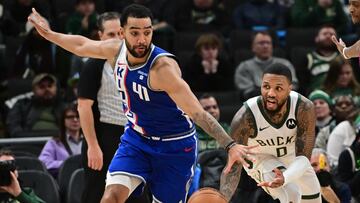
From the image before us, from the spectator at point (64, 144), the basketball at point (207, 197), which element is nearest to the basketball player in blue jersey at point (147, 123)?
the basketball at point (207, 197)

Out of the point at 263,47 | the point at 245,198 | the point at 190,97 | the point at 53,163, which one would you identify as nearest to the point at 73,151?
the point at 53,163

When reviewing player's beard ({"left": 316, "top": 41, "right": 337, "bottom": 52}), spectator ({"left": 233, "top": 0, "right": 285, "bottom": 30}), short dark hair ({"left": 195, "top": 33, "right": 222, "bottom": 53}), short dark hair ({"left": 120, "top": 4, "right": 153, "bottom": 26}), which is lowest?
player's beard ({"left": 316, "top": 41, "right": 337, "bottom": 52})

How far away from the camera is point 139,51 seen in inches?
284

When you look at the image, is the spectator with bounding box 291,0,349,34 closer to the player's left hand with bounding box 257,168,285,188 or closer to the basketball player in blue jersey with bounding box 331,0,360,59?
the basketball player in blue jersey with bounding box 331,0,360,59

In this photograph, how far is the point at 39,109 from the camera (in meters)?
11.8

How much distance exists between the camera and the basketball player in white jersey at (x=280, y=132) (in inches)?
321

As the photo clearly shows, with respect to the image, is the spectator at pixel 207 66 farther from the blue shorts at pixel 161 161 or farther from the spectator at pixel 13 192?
the blue shorts at pixel 161 161

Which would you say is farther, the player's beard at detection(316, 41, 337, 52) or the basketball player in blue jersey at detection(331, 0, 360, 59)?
the player's beard at detection(316, 41, 337, 52)

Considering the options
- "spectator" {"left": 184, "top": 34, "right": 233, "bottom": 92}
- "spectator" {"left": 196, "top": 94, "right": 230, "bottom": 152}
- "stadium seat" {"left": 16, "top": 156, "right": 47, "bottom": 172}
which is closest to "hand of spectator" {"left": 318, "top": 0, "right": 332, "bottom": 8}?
"spectator" {"left": 184, "top": 34, "right": 233, "bottom": 92}

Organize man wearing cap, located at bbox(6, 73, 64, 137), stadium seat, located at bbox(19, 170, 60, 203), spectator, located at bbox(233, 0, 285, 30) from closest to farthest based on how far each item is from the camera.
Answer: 1. stadium seat, located at bbox(19, 170, 60, 203)
2. man wearing cap, located at bbox(6, 73, 64, 137)
3. spectator, located at bbox(233, 0, 285, 30)

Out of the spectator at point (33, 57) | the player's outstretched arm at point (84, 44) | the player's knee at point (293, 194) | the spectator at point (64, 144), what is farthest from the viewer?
the spectator at point (33, 57)

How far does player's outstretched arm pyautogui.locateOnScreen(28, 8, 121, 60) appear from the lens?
771 centimetres

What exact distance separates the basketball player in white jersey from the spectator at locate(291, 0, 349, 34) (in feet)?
17.9

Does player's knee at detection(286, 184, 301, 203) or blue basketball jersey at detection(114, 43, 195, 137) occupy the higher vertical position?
blue basketball jersey at detection(114, 43, 195, 137)
